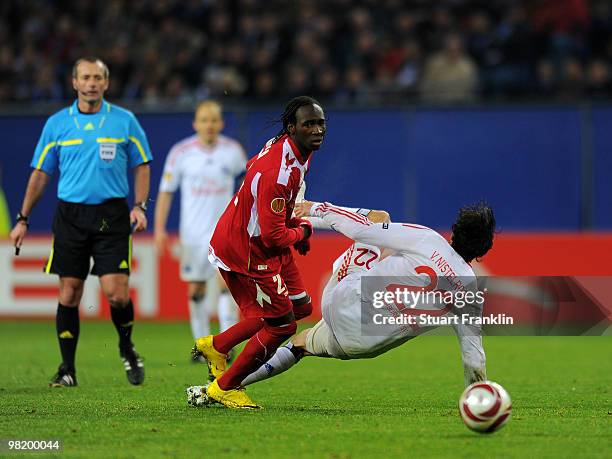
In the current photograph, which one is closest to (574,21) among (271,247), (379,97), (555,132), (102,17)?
(555,132)

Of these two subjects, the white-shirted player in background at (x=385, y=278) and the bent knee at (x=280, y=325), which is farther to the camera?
the bent knee at (x=280, y=325)

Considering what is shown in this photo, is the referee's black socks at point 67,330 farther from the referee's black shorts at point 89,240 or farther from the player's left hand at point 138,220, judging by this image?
the player's left hand at point 138,220

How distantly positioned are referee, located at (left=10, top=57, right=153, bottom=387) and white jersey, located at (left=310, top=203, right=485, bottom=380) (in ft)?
6.93

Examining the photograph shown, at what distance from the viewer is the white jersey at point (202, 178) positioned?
38.4 feet

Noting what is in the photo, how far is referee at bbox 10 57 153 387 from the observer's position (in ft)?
29.3

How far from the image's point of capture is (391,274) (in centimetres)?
727

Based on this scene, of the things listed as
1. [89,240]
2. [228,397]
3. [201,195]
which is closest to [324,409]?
[228,397]

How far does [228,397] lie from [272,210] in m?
1.28

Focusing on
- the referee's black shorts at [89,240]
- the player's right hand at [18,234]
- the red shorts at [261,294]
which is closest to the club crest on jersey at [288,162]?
the red shorts at [261,294]

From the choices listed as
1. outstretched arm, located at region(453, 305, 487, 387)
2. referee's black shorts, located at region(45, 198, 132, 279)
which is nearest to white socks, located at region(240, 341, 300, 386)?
Answer: outstretched arm, located at region(453, 305, 487, 387)

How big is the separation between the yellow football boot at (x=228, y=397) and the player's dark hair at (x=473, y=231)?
5.45ft

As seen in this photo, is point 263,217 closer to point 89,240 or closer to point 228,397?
point 228,397

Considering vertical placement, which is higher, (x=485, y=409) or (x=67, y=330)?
(x=67, y=330)

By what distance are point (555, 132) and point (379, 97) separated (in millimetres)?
2528
